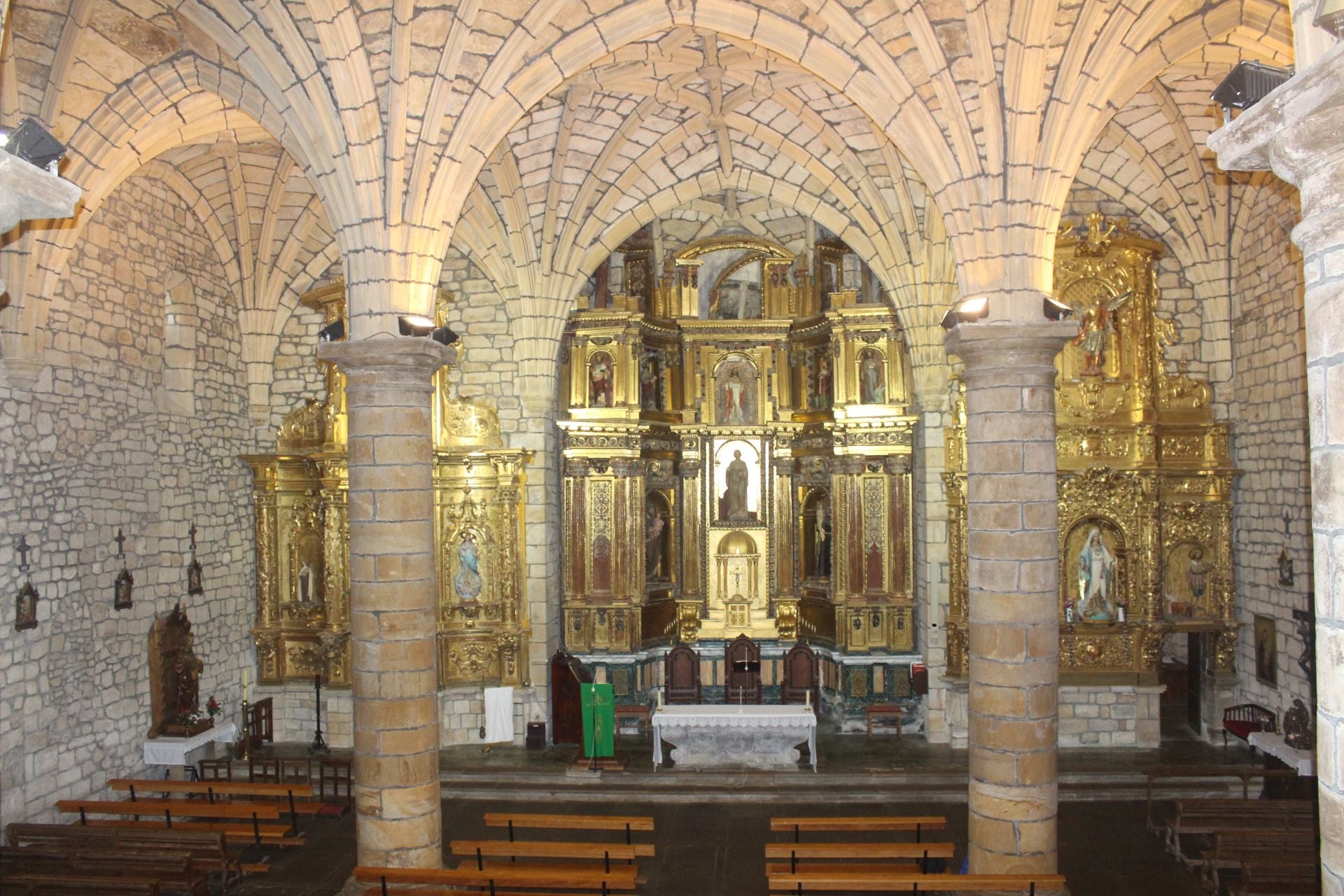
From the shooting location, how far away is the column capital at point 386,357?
8664 mm

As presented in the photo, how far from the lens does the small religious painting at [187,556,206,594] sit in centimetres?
1383

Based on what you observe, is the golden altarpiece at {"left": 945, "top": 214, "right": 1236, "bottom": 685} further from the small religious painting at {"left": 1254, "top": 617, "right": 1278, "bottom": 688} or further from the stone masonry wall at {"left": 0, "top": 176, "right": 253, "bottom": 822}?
the stone masonry wall at {"left": 0, "top": 176, "right": 253, "bottom": 822}

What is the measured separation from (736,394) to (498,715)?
6398 mm

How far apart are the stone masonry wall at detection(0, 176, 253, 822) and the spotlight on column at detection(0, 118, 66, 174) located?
7.20m

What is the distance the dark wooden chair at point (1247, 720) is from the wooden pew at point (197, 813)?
11232 mm

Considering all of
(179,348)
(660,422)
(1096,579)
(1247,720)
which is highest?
(179,348)

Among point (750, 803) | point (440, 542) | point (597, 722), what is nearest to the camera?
point (750, 803)

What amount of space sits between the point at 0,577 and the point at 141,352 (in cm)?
364

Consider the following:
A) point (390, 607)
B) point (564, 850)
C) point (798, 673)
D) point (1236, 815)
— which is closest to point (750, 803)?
point (798, 673)

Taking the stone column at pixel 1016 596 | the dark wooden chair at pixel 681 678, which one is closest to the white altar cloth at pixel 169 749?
the dark wooden chair at pixel 681 678

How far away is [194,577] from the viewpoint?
547 inches

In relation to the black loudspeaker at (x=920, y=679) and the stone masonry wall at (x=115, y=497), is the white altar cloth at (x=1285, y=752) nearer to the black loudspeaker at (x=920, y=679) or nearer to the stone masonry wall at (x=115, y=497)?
the black loudspeaker at (x=920, y=679)

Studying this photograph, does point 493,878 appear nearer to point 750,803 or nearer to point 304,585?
point 750,803

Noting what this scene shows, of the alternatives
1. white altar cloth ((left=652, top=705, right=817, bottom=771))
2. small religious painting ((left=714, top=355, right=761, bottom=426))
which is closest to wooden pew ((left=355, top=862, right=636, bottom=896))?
white altar cloth ((left=652, top=705, right=817, bottom=771))
